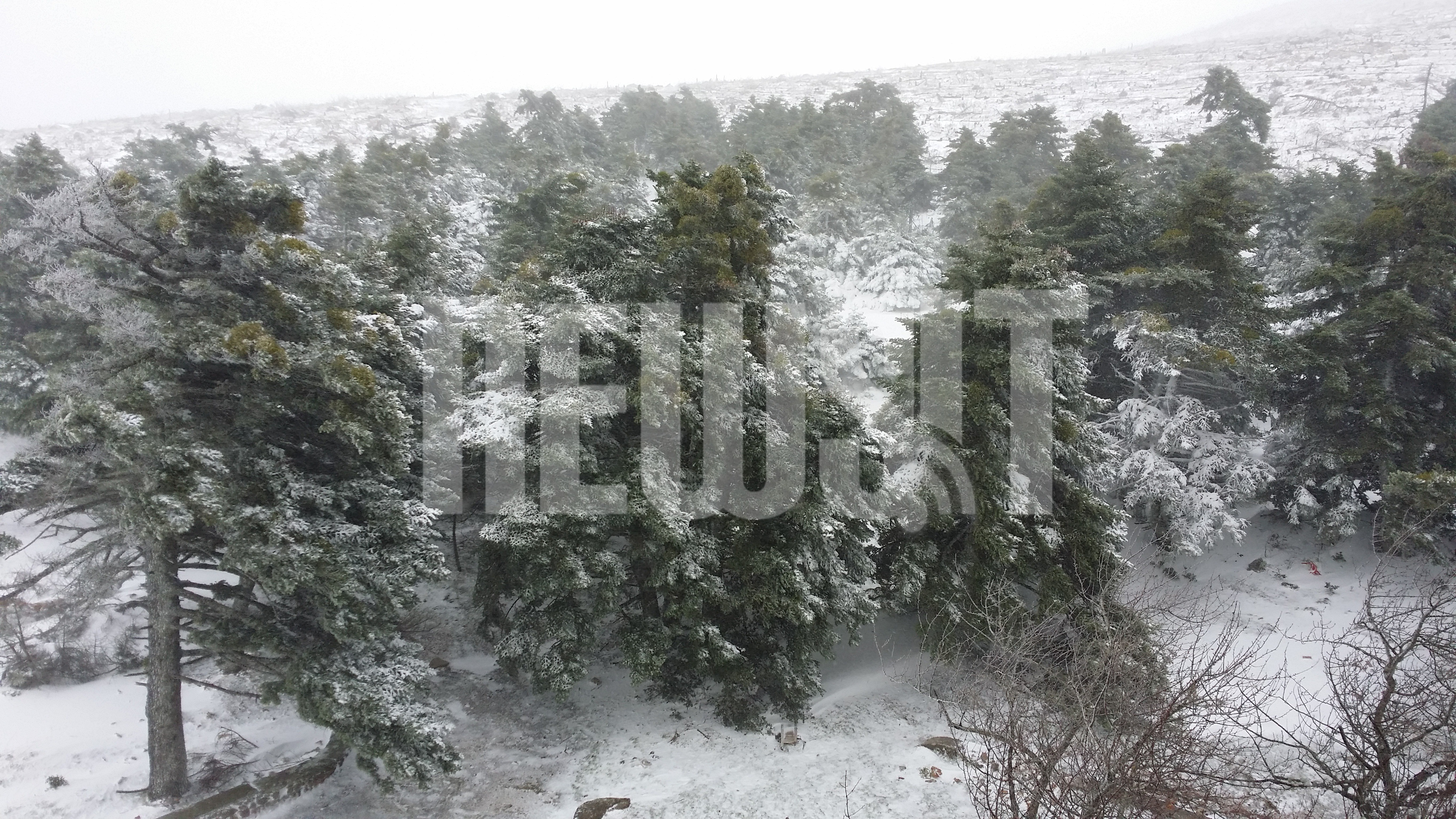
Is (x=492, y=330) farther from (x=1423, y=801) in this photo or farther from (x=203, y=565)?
(x=1423, y=801)

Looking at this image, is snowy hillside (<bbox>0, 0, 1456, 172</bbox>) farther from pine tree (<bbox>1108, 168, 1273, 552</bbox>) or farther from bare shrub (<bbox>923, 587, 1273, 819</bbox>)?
bare shrub (<bbox>923, 587, 1273, 819</bbox>)

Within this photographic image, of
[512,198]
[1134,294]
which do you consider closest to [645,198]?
[512,198]

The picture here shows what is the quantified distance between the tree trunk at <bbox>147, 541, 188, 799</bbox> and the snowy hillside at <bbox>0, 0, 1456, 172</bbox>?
4525 cm

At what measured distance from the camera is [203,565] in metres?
9.23

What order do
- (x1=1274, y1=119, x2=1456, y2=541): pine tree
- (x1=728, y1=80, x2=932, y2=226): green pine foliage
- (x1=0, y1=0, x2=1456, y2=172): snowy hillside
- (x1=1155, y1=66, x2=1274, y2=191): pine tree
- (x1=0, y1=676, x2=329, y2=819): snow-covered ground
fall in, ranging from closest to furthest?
(x1=0, y1=676, x2=329, y2=819): snow-covered ground → (x1=1274, y1=119, x2=1456, y2=541): pine tree → (x1=1155, y1=66, x2=1274, y2=191): pine tree → (x1=728, y1=80, x2=932, y2=226): green pine foliage → (x1=0, y1=0, x2=1456, y2=172): snowy hillside

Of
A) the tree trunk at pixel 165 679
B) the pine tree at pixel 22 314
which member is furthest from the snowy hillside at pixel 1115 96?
the tree trunk at pixel 165 679

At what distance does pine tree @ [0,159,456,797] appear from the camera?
25.4 ft

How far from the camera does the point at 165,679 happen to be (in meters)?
9.27

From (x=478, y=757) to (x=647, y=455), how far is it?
5.98 m

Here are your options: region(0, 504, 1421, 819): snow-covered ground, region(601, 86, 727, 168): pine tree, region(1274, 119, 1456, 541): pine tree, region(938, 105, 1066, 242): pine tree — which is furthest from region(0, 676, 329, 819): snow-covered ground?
region(938, 105, 1066, 242): pine tree

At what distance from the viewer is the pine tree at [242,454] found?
7.73 metres

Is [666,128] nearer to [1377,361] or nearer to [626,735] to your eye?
[1377,361]

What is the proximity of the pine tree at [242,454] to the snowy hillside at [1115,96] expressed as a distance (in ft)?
141

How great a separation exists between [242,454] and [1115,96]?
6822 centimetres
